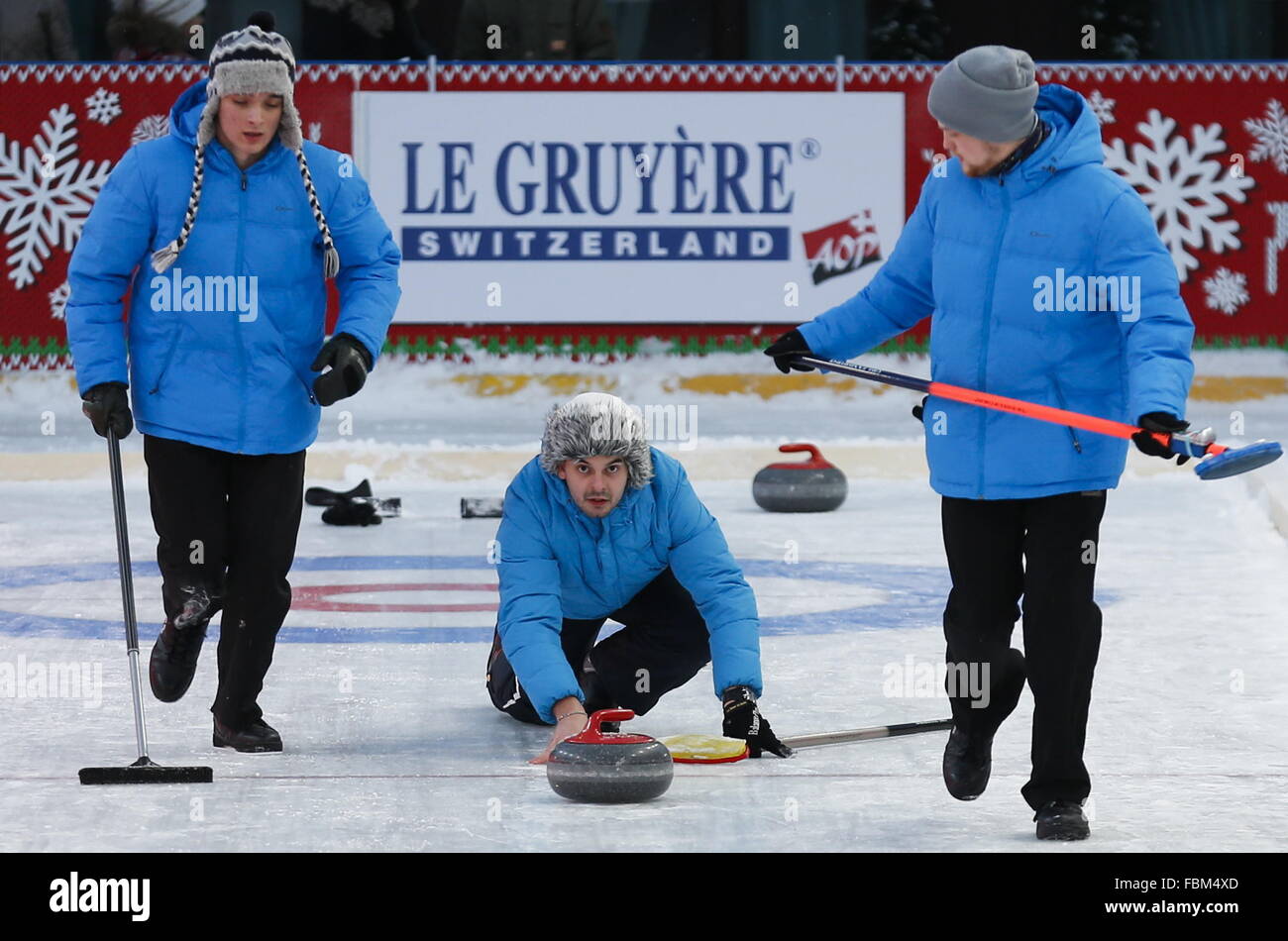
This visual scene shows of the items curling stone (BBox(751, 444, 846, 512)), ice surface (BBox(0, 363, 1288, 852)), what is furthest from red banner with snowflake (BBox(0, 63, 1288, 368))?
ice surface (BBox(0, 363, 1288, 852))

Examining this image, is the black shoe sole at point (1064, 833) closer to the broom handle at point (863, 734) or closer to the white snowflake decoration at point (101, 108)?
the broom handle at point (863, 734)

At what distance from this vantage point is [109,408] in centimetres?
480

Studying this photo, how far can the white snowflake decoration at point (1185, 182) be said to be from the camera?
1363 cm

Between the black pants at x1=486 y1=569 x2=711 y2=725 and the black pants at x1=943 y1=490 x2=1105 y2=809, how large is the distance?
977 millimetres

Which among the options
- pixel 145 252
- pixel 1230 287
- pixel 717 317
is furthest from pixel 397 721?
pixel 1230 287

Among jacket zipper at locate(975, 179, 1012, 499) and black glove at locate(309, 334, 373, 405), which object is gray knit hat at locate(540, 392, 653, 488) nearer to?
black glove at locate(309, 334, 373, 405)

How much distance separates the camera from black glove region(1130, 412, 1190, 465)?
3.80m

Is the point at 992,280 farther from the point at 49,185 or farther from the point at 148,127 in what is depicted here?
the point at 49,185

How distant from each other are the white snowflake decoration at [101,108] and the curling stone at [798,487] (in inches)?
201

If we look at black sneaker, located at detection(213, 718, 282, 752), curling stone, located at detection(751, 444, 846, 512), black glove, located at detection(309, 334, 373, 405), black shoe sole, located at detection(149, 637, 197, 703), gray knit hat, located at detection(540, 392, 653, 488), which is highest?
black glove, located at detection(309, 334, 373, 405)

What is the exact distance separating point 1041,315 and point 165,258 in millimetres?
1847

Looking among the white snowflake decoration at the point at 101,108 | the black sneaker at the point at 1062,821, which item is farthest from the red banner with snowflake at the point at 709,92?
the black sneaker at the point at 1062,821

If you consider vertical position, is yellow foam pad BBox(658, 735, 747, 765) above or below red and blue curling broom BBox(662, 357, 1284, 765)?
below

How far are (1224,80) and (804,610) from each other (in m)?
7.51
